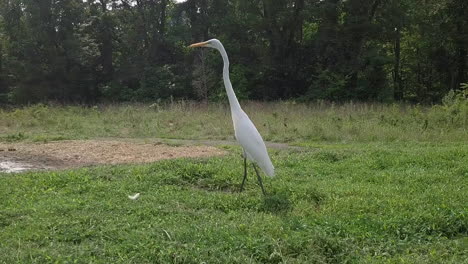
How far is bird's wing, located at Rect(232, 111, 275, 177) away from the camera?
18.2ft

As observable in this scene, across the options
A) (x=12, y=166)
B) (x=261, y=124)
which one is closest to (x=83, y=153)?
(x=12, y=166)

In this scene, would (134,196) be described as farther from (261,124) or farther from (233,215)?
(261,124)

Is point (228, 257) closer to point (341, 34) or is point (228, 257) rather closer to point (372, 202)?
point (372, 202)

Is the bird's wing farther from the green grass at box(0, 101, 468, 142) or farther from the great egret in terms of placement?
the green grass at box(0, 101, 468, 142)

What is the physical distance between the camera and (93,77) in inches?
1137

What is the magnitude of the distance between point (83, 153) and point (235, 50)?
18920 millimetres

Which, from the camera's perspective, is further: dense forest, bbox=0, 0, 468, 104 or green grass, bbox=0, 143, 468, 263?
dense forest, bbox=0, 0, 468, 104

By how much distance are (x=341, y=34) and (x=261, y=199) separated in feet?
67.2

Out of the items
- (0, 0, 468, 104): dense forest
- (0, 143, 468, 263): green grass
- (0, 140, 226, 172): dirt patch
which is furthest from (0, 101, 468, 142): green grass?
(0, 0, 468, 104): dense forest

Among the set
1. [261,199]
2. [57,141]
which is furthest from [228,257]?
[57,141]

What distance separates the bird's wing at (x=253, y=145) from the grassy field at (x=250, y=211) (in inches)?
15.1

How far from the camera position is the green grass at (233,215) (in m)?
3.87

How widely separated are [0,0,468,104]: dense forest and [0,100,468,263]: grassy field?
15816 millimetres

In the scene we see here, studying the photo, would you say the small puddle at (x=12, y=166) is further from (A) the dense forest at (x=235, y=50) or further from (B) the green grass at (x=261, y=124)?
(A) the dense forest at (x=235, y=50)
